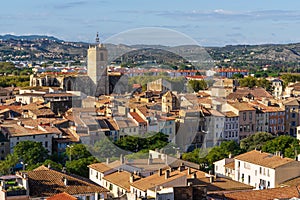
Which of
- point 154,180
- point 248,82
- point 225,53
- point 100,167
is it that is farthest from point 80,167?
point 225,53

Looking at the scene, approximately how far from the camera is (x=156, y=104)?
903 inches

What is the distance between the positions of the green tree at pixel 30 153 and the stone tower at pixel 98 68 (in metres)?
11.4

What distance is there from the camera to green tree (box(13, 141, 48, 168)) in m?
19.7

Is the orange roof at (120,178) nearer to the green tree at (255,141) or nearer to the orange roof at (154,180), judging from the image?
the orange roof at (154,180)

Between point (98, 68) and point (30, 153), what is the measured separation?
1814 centimetres

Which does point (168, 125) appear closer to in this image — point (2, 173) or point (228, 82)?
point (2, 173)

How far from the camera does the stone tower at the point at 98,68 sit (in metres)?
33.3

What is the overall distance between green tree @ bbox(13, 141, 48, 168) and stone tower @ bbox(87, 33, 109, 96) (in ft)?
37.5

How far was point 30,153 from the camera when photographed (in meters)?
19.9

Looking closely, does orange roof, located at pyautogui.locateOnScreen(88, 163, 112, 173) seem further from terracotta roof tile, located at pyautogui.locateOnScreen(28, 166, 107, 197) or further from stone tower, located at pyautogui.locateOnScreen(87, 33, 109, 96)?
Answer: stone tower, located at pyautogui.locateOnScreen(87, 33, 109, 96)

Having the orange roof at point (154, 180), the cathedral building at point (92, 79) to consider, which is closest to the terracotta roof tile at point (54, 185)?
the orange roof at point (154, 180)

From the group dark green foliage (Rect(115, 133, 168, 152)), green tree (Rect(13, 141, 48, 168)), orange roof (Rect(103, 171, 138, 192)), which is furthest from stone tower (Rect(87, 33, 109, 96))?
orange roof (Rect(103, 171, 138, 192))

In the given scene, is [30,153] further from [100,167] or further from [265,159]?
[265,159]

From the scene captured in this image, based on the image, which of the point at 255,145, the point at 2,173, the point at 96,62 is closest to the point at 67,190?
the point at 2,173
